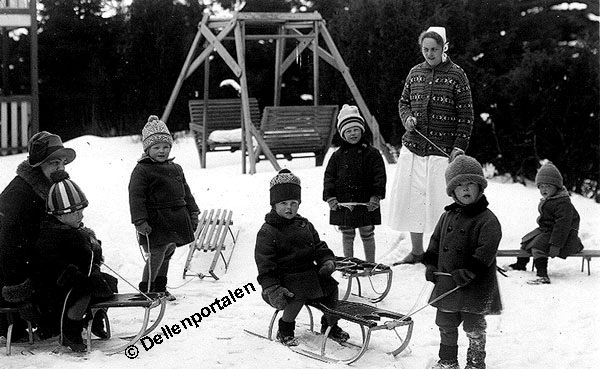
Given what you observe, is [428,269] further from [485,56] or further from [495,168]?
[485,56]

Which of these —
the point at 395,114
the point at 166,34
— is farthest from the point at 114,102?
the point at 395,114

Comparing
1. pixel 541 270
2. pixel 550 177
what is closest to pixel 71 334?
pixel 541 270

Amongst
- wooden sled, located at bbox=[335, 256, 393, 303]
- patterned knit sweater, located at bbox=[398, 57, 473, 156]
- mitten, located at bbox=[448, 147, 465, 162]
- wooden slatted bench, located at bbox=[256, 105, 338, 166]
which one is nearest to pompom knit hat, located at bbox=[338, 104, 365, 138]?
patterned knit sweater, located at bbox=[398, 57, 473, 156]

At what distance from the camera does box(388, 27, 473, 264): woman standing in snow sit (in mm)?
6629

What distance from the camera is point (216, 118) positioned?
39.0 ft

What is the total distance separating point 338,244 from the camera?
25.5 feet

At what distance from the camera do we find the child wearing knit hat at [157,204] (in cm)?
576

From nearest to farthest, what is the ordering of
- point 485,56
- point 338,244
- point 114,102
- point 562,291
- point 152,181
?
point 152,181 → point 562,291 → point 338,244 → point 485,56 → point 114,102

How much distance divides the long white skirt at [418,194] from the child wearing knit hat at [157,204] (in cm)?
195

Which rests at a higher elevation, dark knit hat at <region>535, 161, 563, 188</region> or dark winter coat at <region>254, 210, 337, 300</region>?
dark knit hat at <region>535, 161, 563, 188</region>

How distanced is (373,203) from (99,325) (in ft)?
8.20

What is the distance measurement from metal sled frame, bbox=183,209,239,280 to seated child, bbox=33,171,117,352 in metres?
1.98

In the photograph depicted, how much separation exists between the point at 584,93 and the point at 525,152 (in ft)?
3.77

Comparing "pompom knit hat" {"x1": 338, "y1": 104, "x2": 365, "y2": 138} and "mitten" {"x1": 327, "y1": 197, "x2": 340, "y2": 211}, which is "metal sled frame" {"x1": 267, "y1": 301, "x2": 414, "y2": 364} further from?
→ "pompom knit hat" {"x1": 338, "y1": 104, "x2": 365, "y2": 138}
